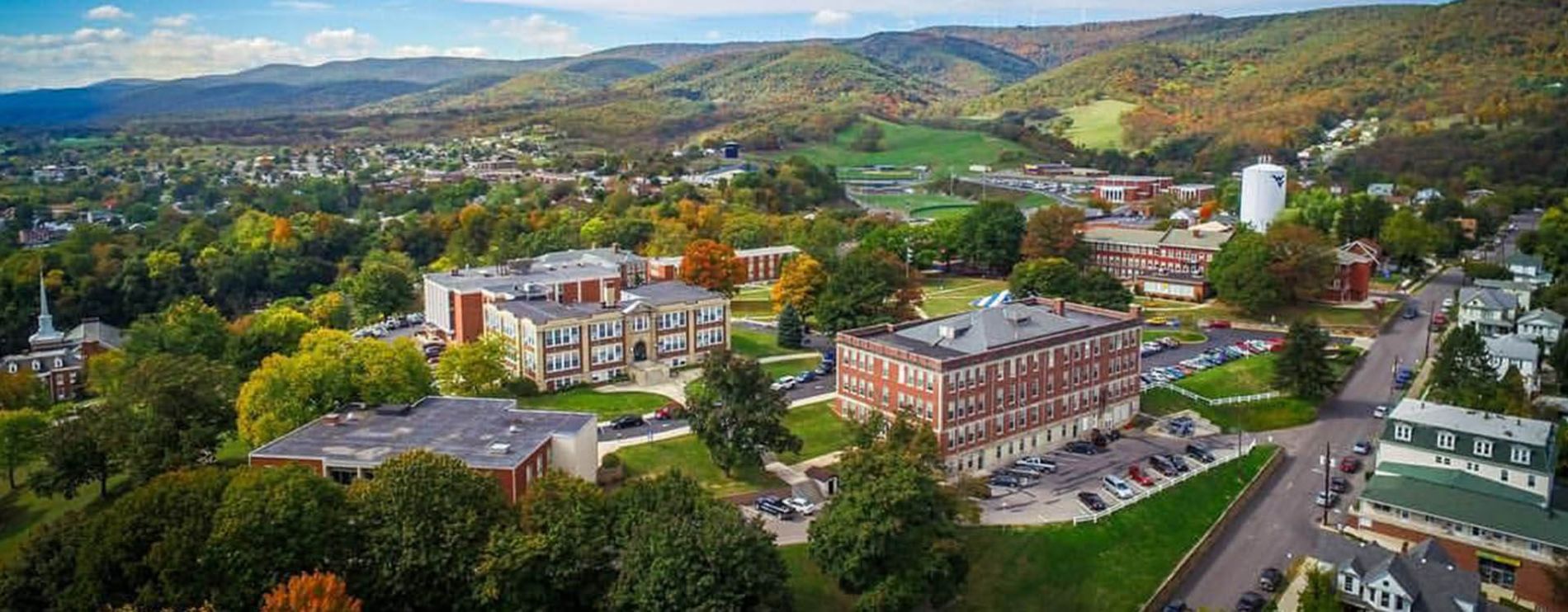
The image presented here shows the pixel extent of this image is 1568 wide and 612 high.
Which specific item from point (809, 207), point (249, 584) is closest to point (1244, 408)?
point (249, 584)

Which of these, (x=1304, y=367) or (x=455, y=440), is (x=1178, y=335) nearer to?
(x=1304, y=367)

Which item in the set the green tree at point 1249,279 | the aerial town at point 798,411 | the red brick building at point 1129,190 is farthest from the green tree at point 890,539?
the red brick building at point 1129,190

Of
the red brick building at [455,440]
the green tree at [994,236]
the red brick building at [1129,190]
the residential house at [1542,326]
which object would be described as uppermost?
the red brick building at [1129,190]

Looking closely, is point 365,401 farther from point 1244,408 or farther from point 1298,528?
point 1244,408

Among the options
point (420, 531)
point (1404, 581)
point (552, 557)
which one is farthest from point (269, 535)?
point (1404, 581)

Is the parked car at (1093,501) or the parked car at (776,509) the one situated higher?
the parked car at (776,509)

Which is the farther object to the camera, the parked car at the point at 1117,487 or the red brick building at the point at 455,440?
the parked car at the point at 1117,487

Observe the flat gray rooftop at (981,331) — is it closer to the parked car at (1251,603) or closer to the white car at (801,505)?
the white car at (801,505)
